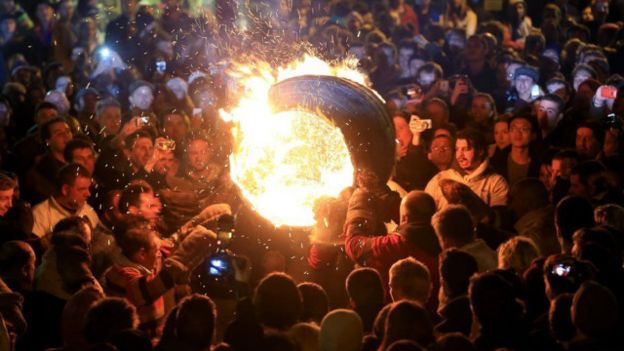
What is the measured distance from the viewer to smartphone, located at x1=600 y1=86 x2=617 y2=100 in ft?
37.6

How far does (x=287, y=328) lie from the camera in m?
6.21

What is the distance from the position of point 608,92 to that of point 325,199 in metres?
4.60

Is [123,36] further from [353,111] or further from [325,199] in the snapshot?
[353,111]

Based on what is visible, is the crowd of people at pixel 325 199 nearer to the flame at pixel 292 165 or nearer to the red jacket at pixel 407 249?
the red jacket at pixel 407 249

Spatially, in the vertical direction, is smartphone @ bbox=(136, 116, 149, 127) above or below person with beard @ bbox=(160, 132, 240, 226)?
above

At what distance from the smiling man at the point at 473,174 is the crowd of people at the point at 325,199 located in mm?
23

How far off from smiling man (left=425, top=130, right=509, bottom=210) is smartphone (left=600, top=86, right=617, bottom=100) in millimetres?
2250

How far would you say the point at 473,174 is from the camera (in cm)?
986

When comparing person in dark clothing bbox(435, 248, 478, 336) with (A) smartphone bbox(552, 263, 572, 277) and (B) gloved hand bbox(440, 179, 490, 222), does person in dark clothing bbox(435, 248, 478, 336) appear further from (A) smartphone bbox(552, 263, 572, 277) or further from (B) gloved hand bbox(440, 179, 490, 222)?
(B) gloved hand bbox(440, 179, 490, 222)

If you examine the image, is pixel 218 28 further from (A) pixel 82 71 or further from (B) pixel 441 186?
(B) pixel 441 186

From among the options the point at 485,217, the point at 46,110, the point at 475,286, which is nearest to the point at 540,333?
the point at 475,286

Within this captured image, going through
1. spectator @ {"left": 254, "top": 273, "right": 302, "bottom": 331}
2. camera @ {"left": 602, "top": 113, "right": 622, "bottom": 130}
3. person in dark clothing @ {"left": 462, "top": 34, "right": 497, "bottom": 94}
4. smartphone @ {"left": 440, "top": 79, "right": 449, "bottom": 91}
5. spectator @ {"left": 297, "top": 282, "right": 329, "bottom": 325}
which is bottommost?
spectator @ {"left": 254, "top": 273, "right": 302, "bottom": 331}

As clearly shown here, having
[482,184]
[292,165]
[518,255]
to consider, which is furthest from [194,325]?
[482,184]

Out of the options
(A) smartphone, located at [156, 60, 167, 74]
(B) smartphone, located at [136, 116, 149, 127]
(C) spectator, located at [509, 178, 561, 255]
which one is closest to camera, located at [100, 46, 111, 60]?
(A) smartphone, located at [156, 60, 167, 74]
